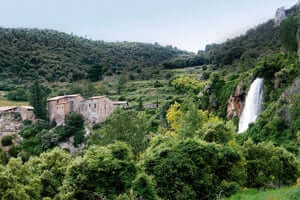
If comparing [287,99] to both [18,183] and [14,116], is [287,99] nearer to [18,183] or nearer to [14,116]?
[18,183]

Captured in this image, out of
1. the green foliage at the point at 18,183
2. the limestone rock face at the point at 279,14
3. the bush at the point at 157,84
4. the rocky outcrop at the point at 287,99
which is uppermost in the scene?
the limestone rock face at the point at 279,14

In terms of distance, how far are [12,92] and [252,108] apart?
53.4m

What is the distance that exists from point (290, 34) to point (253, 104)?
12320 mm

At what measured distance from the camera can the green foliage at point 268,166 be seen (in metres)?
19.5

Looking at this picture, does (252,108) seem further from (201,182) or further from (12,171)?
(12,171)

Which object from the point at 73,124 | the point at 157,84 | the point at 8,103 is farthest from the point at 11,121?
the point at 157,84

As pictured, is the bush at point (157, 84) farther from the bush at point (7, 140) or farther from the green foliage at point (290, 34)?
the green foliage at point (290, 34)

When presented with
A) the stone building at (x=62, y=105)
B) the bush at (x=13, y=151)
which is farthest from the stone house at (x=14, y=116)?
the bush at (x=13, y=151)

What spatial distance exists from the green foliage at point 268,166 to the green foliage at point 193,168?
1274 millimetres

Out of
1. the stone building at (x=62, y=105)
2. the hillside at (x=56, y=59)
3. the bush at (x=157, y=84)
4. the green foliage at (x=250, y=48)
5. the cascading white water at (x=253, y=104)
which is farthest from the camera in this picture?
the hillside at (x=56, y=59)

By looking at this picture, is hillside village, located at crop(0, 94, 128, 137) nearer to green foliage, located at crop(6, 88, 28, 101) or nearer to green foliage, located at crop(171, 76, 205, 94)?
green foliage, located at crop(6, 88, 28, 101)

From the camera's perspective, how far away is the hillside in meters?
92.9

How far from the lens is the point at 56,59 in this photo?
10406cm

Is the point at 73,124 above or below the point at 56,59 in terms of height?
below
